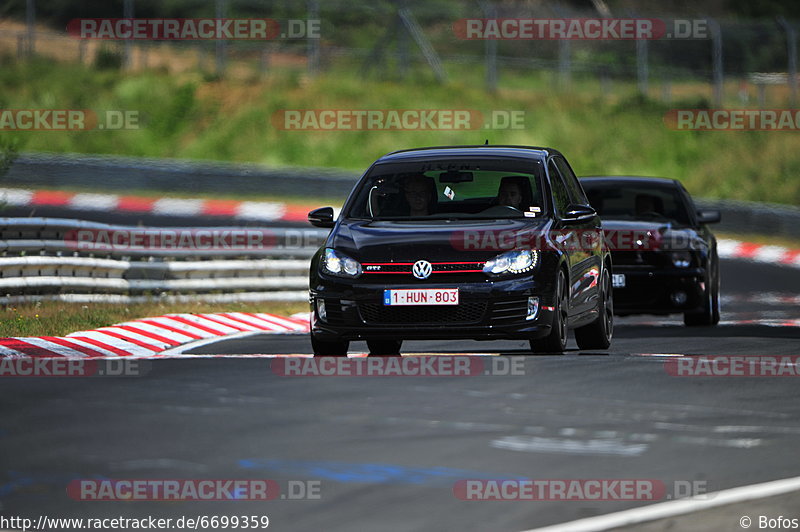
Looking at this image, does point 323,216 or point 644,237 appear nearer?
point 323,216

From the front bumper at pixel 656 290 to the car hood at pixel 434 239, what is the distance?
4.66 m

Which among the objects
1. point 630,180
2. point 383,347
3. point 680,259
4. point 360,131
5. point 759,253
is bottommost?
point 383,347

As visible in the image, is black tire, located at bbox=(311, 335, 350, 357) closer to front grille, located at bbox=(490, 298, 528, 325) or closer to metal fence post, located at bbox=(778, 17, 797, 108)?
front grille, located at bbox=(490, 298, 528, 325)

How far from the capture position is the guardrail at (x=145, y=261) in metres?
17.0

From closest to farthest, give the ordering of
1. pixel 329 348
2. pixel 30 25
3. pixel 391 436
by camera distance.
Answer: pixel 391 436 < pixel 329 348 < pixel 30 25

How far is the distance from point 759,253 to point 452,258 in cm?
2106

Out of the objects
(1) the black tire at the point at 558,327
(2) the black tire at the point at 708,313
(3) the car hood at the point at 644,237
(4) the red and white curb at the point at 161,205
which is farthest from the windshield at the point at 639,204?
(4) the red and white curb at the point at 161,205

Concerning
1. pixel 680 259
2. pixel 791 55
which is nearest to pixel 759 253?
pixel 791 55

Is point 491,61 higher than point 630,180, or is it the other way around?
point 491,61

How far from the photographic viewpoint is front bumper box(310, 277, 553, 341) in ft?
39.0

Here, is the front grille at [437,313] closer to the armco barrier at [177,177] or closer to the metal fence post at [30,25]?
the armco barrier at [177,177]

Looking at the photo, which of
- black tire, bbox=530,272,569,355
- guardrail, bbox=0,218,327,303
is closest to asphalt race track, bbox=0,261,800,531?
black tire, bbox=530,272,569,355

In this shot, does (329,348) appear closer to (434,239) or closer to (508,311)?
(434,239)

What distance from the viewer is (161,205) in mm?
35062
